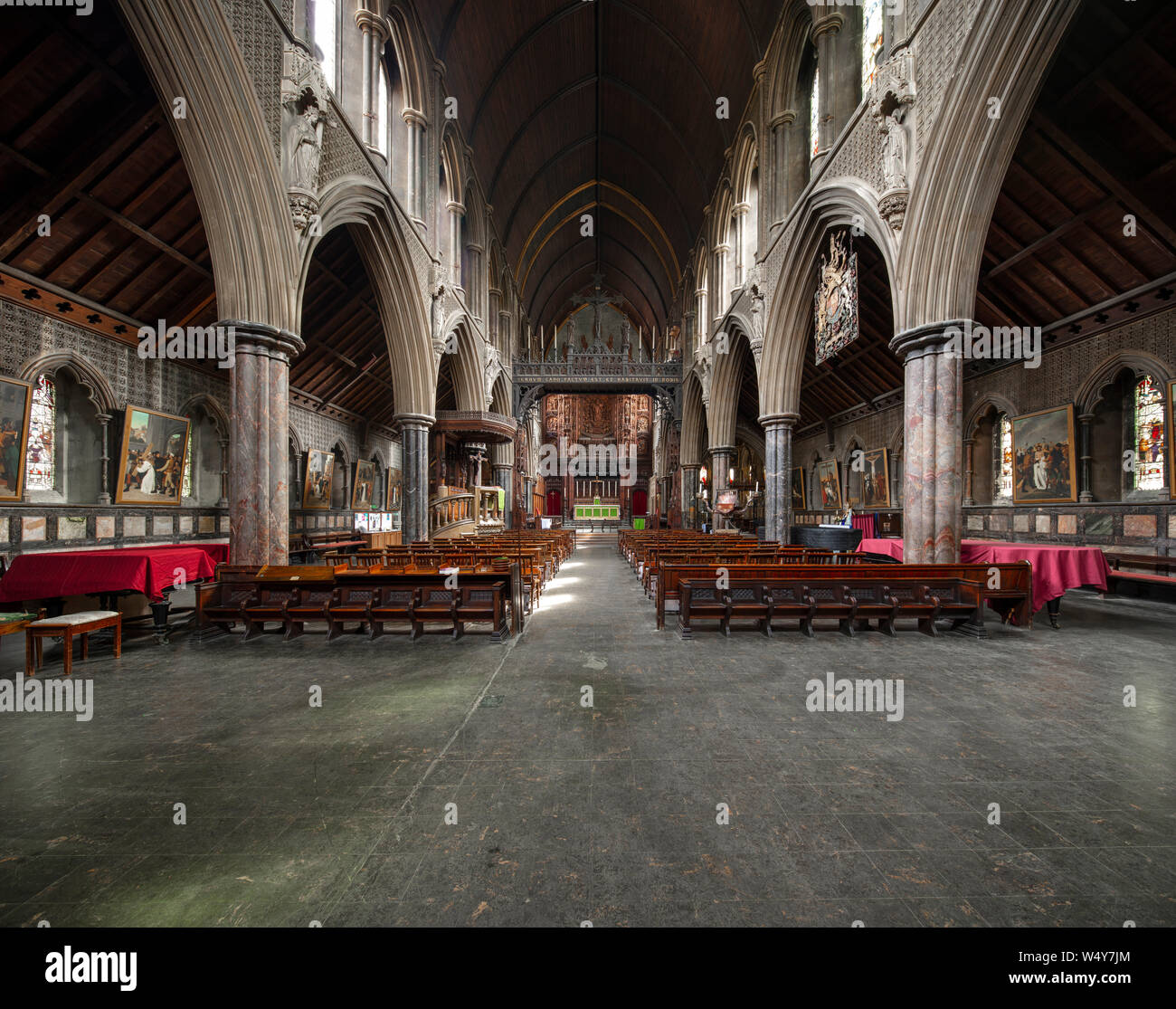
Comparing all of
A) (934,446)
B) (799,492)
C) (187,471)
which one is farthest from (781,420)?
(187,471)

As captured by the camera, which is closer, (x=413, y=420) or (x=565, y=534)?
(x=413, y=420)

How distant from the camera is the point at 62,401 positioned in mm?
9438

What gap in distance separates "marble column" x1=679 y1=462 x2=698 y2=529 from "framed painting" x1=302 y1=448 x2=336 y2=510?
1435 cm

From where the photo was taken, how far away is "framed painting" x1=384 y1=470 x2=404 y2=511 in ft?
72.4

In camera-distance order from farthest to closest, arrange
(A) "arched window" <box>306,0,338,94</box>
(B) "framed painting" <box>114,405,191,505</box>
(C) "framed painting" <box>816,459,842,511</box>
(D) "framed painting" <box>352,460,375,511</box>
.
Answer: (C) "framed painting" <box>816,459,842,511</box> < (D) "framed painting" <box>352,460,375,511</box> < (B) "framed painting" <box>114,405,191,505</box> < (A) "arched window" <box>306,0,338,94</box>

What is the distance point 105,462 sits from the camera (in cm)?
962

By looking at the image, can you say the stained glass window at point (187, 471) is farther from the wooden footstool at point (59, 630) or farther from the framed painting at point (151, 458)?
the wooden footstool at point (59, 630)

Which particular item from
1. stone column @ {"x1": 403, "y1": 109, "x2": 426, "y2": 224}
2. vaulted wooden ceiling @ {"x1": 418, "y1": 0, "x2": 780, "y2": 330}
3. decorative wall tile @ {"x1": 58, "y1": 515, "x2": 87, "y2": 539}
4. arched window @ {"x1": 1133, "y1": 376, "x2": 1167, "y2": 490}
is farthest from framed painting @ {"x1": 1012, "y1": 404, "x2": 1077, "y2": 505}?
decorative wall tile @ {"x1": 58, "y1": 515, "x2": 87, "y2": 539}

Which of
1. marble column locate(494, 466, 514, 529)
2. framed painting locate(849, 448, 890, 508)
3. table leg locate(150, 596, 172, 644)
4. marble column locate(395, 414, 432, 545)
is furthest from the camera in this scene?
marble column locate(494, 466, 514, 529)

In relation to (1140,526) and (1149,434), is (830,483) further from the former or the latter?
(1140,526)

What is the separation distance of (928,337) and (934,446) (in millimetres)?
1629

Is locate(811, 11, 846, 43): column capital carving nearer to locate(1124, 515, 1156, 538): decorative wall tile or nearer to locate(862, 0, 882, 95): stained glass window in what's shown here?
locate(862, 0, 882, 95): stained glass window

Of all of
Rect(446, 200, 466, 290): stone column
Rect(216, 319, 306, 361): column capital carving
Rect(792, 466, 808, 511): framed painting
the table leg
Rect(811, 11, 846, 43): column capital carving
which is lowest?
the table leg
